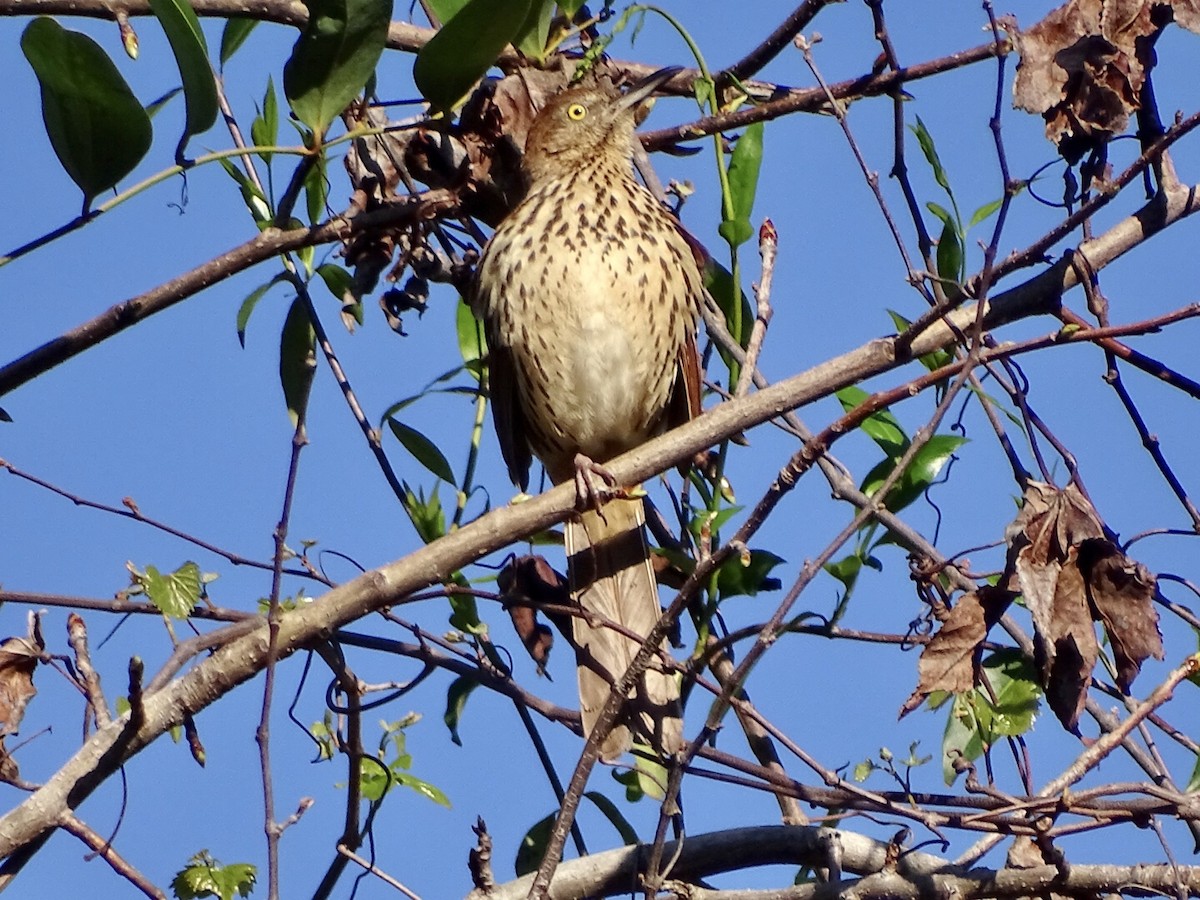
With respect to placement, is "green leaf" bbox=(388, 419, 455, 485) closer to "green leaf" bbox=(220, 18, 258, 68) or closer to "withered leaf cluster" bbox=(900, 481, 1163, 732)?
"green leaf" bbox=(220, 18, 258, 68)

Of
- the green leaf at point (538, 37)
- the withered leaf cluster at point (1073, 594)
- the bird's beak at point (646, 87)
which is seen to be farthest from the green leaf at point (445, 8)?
the withered leaf cluster at point (1073, 594)

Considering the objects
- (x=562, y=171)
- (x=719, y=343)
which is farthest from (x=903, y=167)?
(x=562, y=171)

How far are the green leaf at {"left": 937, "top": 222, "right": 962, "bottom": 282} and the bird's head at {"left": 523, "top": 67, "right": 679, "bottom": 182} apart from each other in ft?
3.75

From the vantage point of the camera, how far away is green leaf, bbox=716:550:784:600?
10.3 feet

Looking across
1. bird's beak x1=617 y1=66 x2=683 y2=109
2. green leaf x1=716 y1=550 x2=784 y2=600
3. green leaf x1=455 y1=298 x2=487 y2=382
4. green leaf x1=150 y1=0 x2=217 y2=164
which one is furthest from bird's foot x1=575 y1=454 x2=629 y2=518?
bird's beak x1=617 y1=66 x2=683 y2=109

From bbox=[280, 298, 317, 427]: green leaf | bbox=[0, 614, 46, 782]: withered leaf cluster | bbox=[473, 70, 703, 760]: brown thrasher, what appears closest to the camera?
bbox=[0, 614, 46, 782]: withered leaf cluster

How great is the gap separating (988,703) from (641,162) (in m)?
1.87

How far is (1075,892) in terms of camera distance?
2.66 m

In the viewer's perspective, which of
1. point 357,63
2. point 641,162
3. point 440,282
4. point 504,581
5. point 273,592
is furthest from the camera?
point 641,162

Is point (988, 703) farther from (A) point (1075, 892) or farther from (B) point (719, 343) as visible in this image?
(B) point (719, 343)

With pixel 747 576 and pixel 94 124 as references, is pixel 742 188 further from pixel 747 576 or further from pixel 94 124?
pixel 94 124

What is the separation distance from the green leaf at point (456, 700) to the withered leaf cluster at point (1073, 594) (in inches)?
55.9

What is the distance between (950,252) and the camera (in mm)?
3113

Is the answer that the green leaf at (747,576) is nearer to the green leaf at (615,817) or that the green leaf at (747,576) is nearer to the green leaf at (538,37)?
the green leaf at (615,817)
